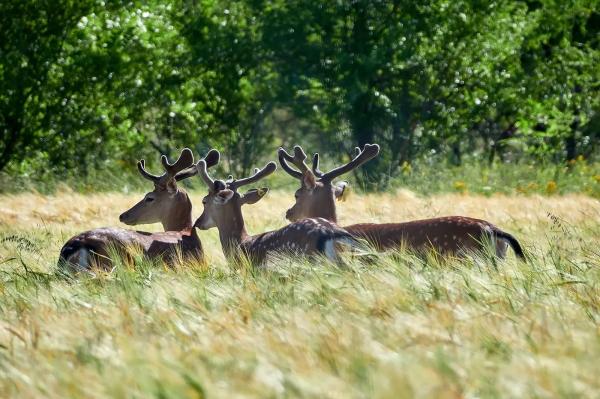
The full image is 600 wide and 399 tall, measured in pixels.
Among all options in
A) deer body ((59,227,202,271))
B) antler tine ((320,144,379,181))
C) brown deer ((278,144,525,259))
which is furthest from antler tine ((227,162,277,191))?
brown deer ((278,144,525,259))

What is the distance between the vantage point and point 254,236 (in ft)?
32.7

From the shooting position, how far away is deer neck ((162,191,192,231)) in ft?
36.4

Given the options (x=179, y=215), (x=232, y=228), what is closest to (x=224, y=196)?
(x=232, y=228)

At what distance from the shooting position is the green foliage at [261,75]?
71.3 ft

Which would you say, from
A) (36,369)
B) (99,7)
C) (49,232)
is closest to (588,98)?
(99,7)

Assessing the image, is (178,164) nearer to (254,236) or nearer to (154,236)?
(254,236)

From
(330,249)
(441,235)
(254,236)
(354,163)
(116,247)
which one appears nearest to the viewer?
(330,249)

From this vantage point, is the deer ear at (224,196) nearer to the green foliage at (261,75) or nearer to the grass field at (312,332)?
the grass field at (312,332)

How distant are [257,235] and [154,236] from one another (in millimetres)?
787

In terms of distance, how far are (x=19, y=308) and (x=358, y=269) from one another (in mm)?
1773

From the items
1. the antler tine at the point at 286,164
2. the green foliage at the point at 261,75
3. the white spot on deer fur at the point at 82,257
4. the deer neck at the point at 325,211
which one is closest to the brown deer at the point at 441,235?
the deer neck at the point at 325,211

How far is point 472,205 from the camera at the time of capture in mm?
14812

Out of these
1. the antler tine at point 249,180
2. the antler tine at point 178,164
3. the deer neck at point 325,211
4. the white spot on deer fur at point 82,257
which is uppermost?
the antler tine at point 178,164

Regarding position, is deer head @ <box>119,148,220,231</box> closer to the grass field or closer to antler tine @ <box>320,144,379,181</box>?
antler tine @ <box>320,144,379,181</box>
